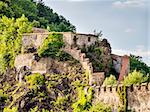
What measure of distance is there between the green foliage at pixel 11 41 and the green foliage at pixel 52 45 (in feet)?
14.0

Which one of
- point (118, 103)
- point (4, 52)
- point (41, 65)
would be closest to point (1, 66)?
point (4, 52)

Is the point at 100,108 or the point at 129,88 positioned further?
the point at 100,108

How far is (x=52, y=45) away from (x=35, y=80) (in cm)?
403

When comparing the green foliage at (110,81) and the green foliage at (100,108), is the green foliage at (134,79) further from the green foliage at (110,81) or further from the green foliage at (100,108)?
the green foliage at (100,108)

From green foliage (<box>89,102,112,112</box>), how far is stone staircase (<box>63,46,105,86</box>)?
3.63 m

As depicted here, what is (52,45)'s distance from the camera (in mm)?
66000

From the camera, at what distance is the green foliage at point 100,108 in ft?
188

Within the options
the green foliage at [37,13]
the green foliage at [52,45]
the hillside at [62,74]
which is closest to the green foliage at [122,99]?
the hillside at [62,74]

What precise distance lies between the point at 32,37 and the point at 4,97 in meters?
6.88

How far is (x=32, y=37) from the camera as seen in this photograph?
6812 centimetres

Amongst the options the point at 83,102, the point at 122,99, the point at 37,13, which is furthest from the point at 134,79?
the point at 37,13

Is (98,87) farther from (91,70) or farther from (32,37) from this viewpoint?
(32,37)

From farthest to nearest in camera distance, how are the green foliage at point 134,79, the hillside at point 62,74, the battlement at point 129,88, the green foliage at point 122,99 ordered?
the hillside at point 62,74, the green foliage at point 134,79, the green foliage at point 122,99, the battlement at point 129,88

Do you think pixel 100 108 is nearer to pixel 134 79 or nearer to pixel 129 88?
pixel 129 88
